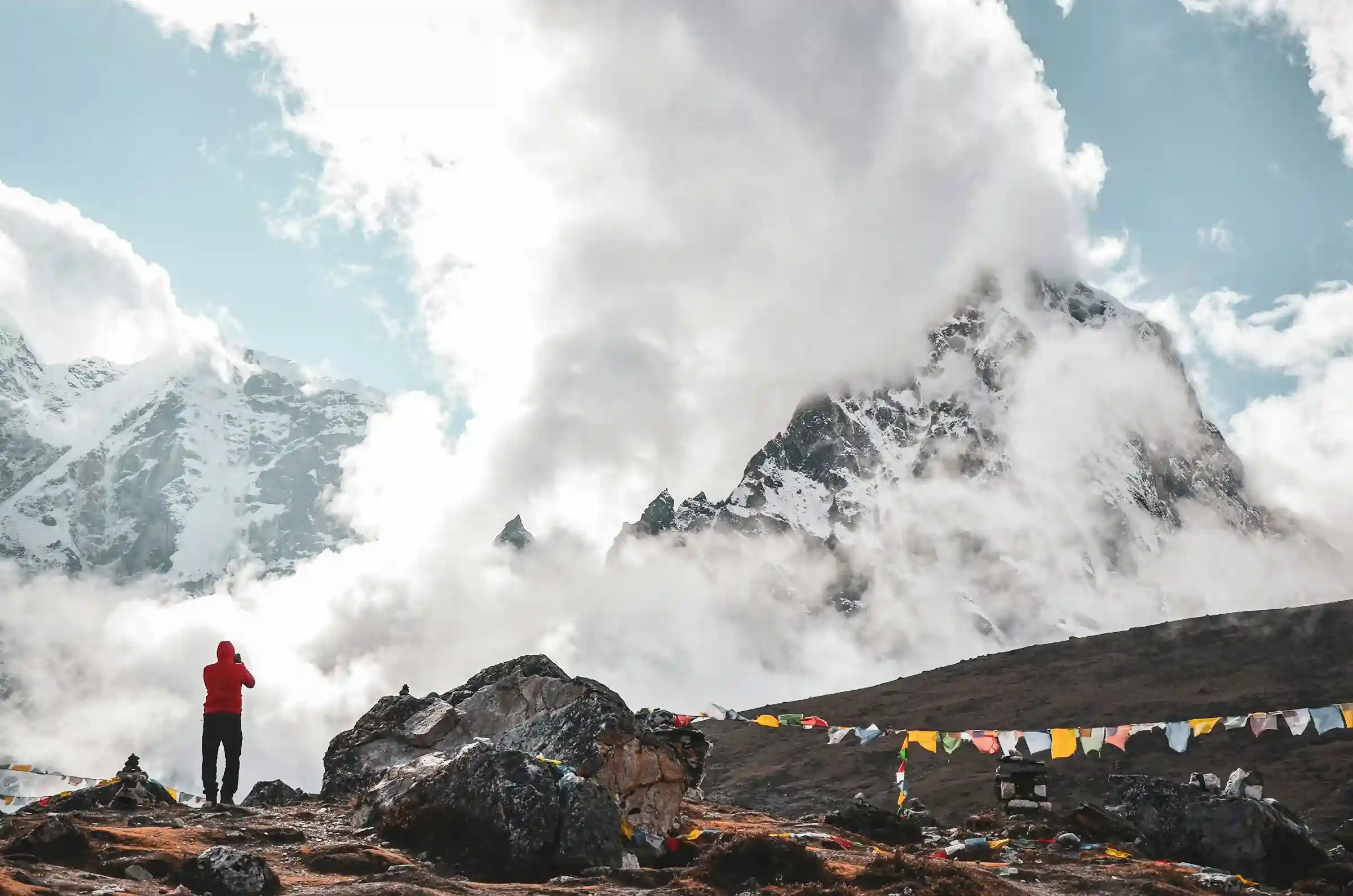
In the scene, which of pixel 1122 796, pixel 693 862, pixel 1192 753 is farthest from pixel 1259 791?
pixel 1192 753

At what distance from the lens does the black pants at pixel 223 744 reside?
15711 mm

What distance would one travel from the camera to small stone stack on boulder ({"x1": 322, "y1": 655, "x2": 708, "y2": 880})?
40.3 feet

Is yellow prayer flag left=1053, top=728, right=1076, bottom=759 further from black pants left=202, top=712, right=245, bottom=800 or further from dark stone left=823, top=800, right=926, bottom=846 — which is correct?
black pants left=202, top=712, right=245, bottom=800

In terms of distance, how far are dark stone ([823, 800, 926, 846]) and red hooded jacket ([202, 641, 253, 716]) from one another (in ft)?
38.4

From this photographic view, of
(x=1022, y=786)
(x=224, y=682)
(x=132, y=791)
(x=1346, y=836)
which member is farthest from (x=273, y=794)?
(x=1346, y=836)

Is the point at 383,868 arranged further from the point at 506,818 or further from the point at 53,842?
the point at 53,842

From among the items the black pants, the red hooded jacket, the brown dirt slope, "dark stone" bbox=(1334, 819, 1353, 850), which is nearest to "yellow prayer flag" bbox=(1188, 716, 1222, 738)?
"dark stone" bbox=(1334, 819, 1353, 850)

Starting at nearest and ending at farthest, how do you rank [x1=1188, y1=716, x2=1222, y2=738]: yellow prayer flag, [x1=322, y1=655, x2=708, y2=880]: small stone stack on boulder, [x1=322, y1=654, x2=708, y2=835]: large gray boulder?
[x1=322, y1=655, x2=708, y2=880]: small stone stack on boulder
[x1=322, y1=654, x2=708, y2=835]: large gray boulder
[x1=1188, y1=716, x2=1222, y2=738]: yellow prayer flag

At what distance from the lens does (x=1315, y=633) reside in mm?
86875

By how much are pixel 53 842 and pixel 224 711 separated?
16.2 feet

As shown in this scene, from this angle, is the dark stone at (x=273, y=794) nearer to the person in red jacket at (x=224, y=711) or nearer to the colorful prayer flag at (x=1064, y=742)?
the person in red jacket at (x=224, y=711)

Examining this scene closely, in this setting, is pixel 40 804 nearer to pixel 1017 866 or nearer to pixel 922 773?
pixel 1017 866

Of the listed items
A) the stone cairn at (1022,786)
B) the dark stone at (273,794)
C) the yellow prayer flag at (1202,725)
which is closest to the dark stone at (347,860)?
the dark stone at (273,794)

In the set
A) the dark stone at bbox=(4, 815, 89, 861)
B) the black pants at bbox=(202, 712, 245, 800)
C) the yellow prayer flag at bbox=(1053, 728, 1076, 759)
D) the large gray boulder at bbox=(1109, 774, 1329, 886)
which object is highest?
the black pants at bbox=(202, 712, 245, 800)
